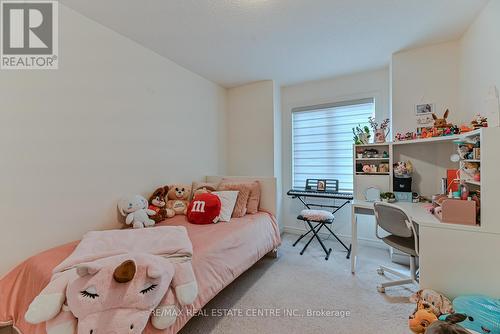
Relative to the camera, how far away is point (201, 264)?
4.96 feet

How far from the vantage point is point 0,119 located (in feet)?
4.89

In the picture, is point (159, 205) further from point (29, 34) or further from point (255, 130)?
point (255, 130)

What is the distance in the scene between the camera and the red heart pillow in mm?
2225

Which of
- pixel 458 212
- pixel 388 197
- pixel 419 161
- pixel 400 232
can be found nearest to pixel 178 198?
pixel 400 232

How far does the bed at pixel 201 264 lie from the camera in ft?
4.33

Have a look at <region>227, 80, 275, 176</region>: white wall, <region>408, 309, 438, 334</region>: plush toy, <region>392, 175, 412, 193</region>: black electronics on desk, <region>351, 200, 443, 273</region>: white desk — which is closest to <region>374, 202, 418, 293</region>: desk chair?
<region>351, 200, 443, 273</region>: white desk

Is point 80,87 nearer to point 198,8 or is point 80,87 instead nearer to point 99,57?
point 99,57

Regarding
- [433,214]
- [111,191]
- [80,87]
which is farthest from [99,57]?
[433,214]

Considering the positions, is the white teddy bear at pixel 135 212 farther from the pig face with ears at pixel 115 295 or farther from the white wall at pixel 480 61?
the white wall at pixel 480 61

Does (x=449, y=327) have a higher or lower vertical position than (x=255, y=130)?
lower

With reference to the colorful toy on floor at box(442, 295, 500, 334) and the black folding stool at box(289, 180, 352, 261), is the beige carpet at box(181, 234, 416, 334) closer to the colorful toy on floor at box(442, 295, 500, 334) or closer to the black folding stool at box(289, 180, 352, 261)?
the black folding stool at box(289, 180, 352, 261)

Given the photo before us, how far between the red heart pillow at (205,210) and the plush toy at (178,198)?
287 mm

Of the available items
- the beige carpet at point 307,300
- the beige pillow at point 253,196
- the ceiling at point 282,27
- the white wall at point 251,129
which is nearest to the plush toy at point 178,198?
the beige pillow at point 253,196

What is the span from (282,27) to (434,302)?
2568 millimetres
